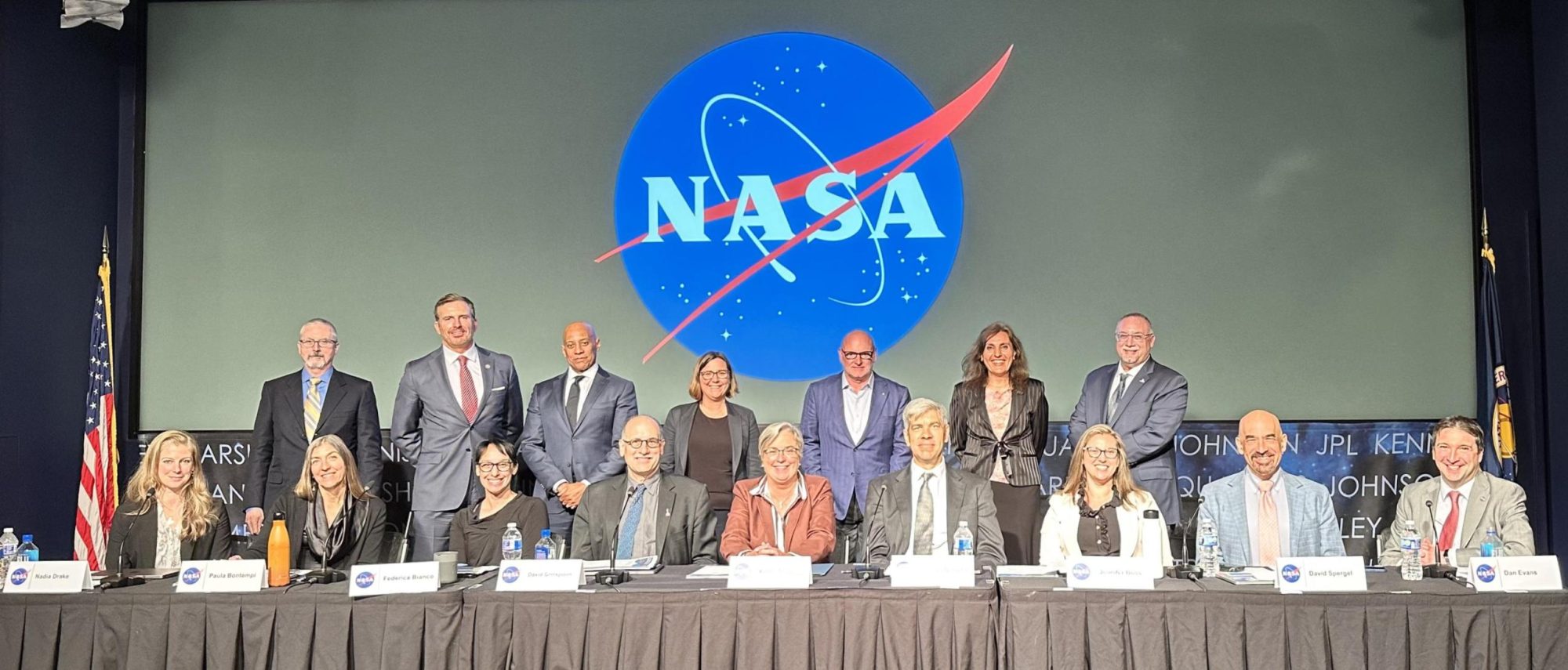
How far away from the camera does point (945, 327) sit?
5.95 m

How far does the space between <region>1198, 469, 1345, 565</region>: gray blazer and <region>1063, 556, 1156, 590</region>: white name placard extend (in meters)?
0.88

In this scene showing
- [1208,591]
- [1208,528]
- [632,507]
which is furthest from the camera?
[632,507]

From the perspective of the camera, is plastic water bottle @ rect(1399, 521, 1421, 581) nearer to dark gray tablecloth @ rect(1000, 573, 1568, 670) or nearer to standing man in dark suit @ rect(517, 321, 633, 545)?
dark gray tablecloth @ rect(1000, 573, 1568, 670)

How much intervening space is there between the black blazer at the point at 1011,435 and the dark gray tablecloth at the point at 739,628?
150 centimetres

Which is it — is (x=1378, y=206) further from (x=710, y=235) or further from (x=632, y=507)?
(x=632, y=507)

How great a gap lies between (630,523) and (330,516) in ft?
3.21

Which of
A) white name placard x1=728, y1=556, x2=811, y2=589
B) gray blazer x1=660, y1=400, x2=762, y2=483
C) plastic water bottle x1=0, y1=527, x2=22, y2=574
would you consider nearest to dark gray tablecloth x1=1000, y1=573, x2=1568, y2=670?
white name placard x1=728, y1=556, x2=811, y2=589

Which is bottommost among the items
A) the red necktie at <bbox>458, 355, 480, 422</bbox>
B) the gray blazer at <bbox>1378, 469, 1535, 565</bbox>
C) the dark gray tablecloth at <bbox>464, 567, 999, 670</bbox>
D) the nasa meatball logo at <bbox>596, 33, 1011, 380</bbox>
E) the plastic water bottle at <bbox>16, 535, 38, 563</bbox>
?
the dark gray tablecloth at <bbox>464, 567, 999, 670</bbox>

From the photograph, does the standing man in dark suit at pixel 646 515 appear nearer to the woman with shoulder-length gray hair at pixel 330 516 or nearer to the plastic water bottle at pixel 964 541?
the woman with shoulder-length gray hair at pixel 330 516

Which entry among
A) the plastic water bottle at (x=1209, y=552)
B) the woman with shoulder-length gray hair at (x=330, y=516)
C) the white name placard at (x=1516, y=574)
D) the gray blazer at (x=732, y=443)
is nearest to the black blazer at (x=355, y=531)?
the woman with shoulder-length gray hair at (x=330, y=516)

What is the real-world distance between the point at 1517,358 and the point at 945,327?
255cm

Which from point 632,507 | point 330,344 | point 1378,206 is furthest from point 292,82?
point 1378,206

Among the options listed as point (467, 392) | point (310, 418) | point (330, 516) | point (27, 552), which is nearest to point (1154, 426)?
point (467, 392)

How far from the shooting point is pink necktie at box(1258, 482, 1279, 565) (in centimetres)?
398
